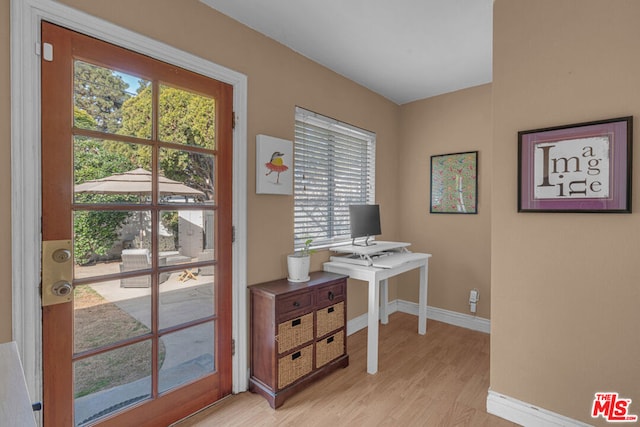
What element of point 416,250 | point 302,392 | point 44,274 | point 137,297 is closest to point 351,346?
point 302,392

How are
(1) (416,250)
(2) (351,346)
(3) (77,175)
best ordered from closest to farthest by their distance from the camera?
(3) (77,175), (2) (351,346), (1) (416,250)

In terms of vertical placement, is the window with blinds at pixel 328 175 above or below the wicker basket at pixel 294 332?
above

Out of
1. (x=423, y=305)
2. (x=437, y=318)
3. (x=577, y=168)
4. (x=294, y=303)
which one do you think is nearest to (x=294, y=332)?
(x=294, y=303)

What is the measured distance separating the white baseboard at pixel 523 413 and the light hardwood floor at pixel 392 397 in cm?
5

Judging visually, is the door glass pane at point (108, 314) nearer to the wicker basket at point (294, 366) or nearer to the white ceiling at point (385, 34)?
the wicker basket at point (294, 366)

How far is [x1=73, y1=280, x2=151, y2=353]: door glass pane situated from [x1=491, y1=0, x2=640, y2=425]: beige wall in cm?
211

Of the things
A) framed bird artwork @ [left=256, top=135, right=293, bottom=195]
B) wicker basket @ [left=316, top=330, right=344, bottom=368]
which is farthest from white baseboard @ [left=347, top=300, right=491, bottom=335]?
framed bird artwork @ [left=256, top=135, right=293, bottom=195]

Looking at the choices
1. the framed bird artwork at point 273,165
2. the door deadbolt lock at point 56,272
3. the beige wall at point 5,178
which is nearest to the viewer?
the beige wall at point 5,178

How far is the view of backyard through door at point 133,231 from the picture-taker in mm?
1442

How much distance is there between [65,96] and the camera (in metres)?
1.44

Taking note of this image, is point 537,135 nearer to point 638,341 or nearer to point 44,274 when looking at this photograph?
point 638,341

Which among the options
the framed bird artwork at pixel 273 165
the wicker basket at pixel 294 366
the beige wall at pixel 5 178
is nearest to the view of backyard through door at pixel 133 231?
the beige wall at pixel 5 178

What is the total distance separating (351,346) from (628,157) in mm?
2370

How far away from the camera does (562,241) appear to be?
1.73m
